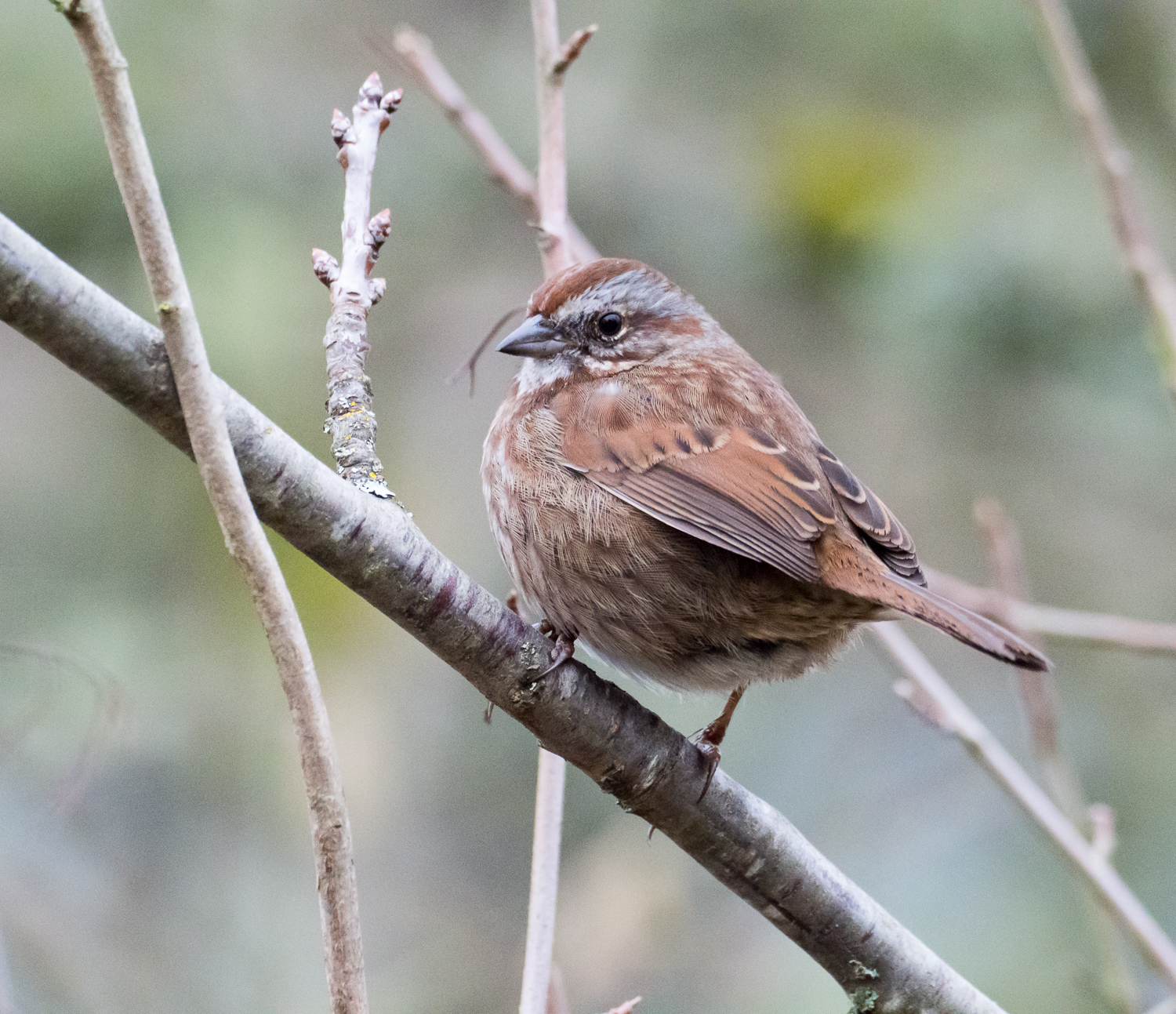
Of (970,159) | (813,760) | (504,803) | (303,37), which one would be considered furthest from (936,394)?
(303,37)

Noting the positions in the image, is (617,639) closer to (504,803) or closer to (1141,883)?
(1141,883)

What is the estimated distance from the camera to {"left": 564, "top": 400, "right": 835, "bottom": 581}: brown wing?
283 centimetres

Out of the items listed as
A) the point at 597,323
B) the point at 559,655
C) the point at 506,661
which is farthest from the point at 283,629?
the point at 597,323

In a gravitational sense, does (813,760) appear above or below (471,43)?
below

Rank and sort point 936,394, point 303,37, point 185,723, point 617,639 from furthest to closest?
point 303,37
point 936,394
point 185,723
point 617,639

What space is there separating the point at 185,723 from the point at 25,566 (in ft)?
2.89

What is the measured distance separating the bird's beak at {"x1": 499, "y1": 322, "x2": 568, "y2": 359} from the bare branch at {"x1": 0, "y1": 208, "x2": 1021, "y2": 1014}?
50.7 inches

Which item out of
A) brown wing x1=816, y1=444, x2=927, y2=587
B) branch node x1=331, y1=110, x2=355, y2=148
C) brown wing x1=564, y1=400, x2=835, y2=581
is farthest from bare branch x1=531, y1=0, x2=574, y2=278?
brown wing x1=816, y1=444, x2=927, y2=587

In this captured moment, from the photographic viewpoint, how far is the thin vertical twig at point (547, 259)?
2.34 metres

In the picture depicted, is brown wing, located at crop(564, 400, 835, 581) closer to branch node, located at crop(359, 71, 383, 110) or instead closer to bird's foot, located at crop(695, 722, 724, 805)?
bird's foot, located at crop(695, 722, 724, 805)

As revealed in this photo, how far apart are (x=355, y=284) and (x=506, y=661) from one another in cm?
82

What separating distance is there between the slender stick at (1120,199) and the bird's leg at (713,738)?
4.08ft

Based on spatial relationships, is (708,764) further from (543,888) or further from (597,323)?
(597,323)

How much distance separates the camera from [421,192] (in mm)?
5023
